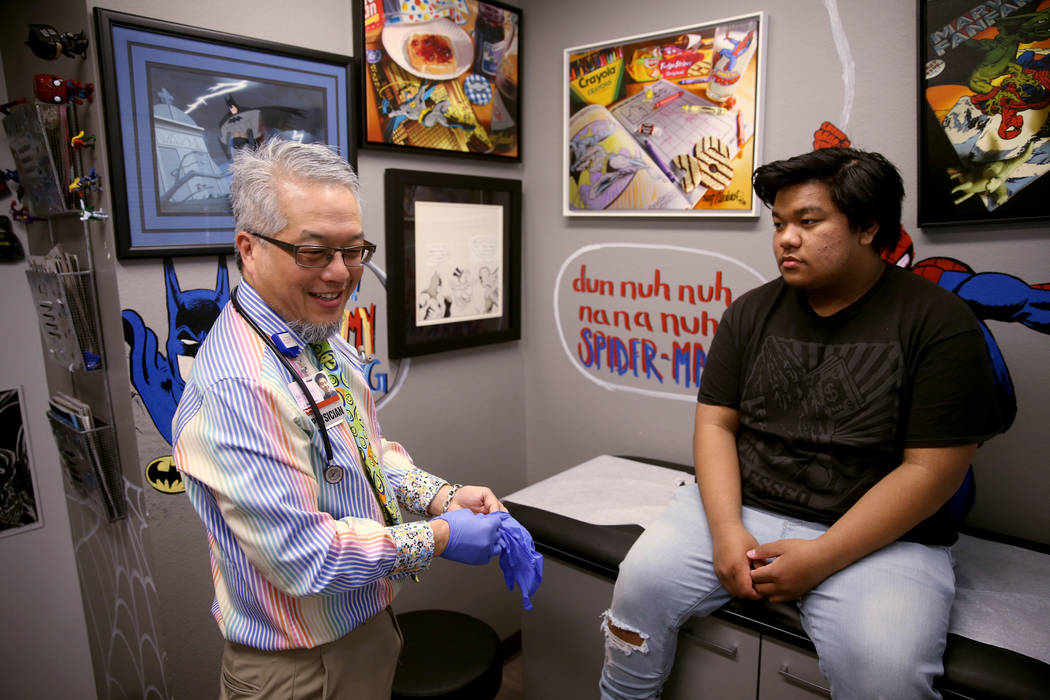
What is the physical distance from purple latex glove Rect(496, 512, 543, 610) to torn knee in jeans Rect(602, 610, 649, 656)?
1.27 ft

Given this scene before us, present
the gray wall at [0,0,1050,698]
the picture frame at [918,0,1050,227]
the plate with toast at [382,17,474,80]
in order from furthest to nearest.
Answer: the plate with toast at [382,17,474,80] < the gray wall at [0,0,1050,698] < the picture frame at [918,0,1050,227]

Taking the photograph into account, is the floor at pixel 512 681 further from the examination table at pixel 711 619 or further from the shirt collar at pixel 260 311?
the shirt collar at pixel 260 311

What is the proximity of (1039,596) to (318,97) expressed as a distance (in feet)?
7.08

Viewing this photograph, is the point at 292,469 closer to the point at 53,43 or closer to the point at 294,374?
the point at 294,374

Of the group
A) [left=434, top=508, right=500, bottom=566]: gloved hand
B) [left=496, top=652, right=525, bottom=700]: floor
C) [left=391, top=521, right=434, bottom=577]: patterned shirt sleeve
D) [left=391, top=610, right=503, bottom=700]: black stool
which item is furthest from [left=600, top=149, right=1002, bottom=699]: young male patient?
[left=496, top=652, right=525, bottom=700]: floor

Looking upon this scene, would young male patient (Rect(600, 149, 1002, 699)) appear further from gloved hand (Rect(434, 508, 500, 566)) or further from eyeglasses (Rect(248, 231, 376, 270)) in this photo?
eyeglasses (Rect(248, 231, 376, 270))

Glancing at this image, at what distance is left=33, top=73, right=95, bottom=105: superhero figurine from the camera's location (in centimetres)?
150

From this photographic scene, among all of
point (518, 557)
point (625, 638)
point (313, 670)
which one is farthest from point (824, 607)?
point (313, 670)

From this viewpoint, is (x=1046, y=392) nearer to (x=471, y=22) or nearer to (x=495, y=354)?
(x=495, y=354)

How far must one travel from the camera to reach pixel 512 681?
8.21 feet

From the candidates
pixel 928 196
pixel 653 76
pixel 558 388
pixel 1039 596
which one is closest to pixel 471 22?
pixel 653 76

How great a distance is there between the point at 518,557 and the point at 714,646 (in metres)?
0.59

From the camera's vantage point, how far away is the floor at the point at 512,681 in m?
2.41

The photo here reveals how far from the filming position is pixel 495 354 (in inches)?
104
